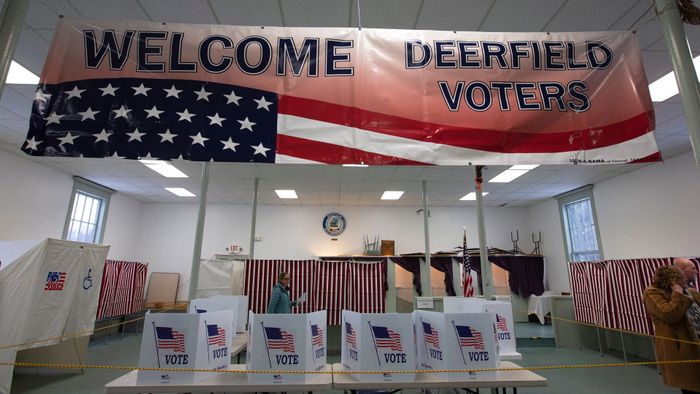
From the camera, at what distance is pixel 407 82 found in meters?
2.21

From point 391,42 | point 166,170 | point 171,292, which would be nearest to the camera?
point 391,42

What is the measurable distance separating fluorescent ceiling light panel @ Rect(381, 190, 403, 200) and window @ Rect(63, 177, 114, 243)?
7.39 m

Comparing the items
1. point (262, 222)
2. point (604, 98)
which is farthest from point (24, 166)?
point (604, 98)

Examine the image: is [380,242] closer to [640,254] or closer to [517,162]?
[640,254]

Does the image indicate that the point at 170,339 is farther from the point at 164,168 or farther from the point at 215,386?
the point at 164,168

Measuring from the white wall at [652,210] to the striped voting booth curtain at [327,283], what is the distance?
5436mm

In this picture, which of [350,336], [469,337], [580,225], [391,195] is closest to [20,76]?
[350,336]

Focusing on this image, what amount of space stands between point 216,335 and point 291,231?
8.19m

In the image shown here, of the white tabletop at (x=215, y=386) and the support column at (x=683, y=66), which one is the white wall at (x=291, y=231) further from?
the support column at (x=683, y=66)

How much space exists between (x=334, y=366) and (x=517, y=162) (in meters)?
2.01

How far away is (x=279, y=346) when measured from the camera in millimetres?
2371

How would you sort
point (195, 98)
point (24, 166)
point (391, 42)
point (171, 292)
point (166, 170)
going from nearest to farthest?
point (195, 98) → point (391, 42) → point (24, 166) → point (166, 170) → point (171, 292)

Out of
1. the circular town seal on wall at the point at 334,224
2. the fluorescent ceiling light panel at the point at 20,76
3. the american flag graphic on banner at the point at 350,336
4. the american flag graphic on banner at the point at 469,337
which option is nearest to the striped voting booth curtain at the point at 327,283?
the circular town seal on wall at the point at 334,224

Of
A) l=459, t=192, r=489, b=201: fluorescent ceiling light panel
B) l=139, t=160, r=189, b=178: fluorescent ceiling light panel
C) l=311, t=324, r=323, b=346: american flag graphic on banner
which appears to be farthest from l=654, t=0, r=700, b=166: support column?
l=459, t=192, r=489, b=201: fluorescent ceiling light panel
